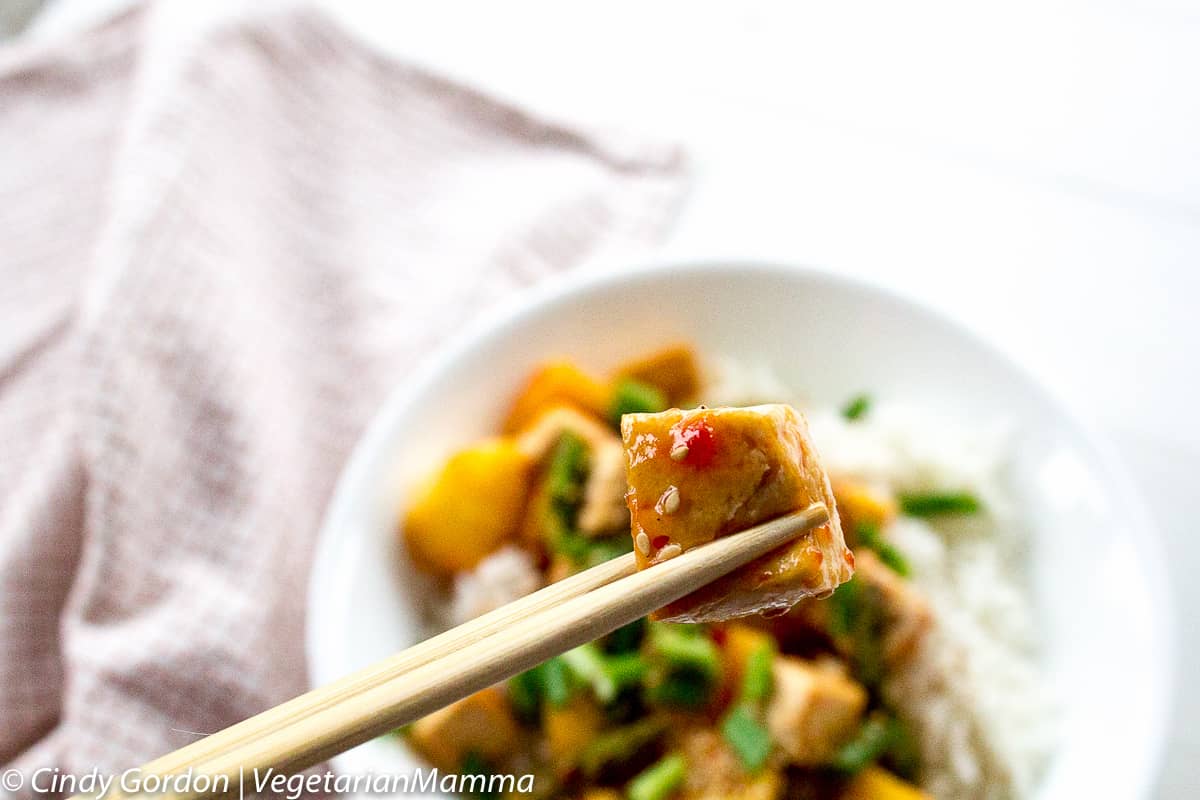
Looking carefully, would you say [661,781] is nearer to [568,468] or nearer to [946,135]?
[568,468]

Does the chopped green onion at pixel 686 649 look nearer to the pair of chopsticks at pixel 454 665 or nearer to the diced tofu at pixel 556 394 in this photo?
the diced tofu at pixel 556 394

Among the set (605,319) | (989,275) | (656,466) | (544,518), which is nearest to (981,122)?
(989,275)

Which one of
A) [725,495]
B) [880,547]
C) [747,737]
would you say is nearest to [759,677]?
[747,737]

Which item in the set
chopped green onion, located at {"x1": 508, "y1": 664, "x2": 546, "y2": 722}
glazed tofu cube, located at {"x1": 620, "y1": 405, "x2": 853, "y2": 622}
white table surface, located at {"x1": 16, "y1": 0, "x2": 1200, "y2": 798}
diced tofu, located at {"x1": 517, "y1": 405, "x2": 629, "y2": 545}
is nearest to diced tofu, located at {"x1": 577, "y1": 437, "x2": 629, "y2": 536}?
diced tofu, located at {"x1": 517, "y1": 405, "x2": 629, "y2": 545}

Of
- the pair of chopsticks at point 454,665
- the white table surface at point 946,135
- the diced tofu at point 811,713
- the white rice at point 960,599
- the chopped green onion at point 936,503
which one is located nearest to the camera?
the pair of chopsticks at point 454,665

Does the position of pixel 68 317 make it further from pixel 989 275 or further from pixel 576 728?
pixel 989 275

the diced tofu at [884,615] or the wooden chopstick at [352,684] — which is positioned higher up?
the wooden chopstick at [352,684]

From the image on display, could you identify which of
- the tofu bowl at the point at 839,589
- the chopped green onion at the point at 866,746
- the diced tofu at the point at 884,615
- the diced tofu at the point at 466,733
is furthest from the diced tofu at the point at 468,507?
the chopped green onion at the point at 866,746
